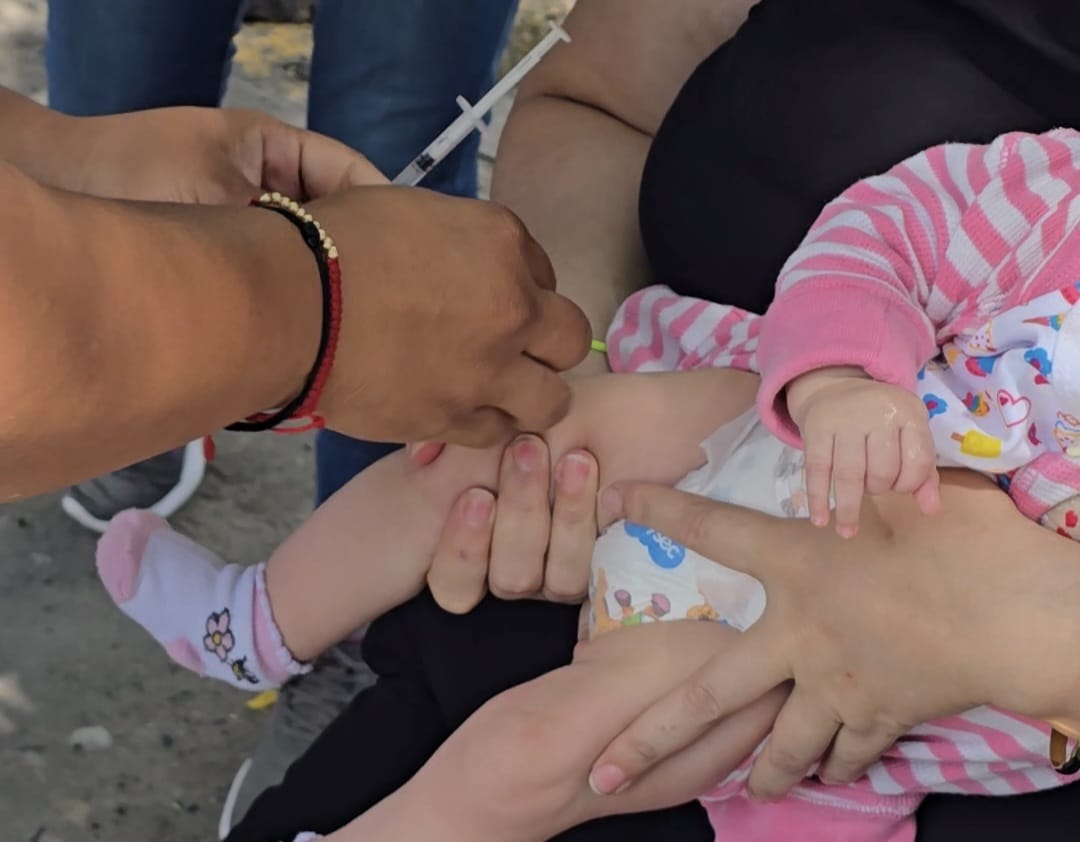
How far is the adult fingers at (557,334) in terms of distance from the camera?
0.93 metres

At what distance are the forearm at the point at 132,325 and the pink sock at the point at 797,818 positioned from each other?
0.49m

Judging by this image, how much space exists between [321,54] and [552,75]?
0.29 metres

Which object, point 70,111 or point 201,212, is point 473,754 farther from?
point 70,111

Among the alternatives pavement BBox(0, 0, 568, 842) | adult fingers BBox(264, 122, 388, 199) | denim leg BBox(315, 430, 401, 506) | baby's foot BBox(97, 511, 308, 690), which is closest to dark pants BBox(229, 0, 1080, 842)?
baby's foot BBox(97, 511, 308, 690)

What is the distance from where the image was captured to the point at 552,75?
1299mm

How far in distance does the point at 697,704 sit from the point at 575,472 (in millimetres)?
232

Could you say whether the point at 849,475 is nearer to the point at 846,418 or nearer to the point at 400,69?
the point at 846,418

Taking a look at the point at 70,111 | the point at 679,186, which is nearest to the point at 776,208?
the point at 679,186

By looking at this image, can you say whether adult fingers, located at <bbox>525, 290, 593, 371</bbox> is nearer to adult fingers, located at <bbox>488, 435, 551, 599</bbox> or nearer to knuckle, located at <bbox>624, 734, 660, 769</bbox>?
adult fingers, located at <bbox>488, 435, 551, 599</bbox>

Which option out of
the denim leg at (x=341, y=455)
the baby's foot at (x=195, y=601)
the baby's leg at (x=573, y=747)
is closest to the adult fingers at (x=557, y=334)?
the baby's leg at (x=573, y=747)

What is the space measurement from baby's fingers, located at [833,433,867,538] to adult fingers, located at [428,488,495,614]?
357 millimetres

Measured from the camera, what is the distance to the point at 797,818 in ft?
3.20

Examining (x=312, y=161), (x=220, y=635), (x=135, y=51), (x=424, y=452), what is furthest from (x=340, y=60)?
(x=220, y=635)

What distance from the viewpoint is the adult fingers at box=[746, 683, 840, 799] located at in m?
0.89
